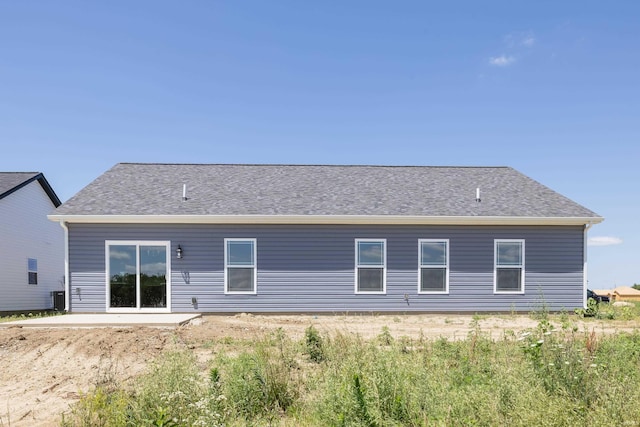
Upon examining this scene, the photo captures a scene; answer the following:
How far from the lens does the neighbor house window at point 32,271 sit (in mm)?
17812

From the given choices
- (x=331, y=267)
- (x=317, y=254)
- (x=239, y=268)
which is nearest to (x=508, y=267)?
(x=331, y=267)

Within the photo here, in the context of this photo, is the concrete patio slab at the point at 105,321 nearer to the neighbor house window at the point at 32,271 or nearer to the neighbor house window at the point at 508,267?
the neighbor house window at the point at 32,271

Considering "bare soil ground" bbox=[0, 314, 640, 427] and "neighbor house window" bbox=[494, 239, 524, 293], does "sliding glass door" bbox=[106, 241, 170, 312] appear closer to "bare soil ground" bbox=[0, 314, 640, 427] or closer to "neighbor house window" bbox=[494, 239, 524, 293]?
"bare soil ground" bbox=[0, 314, 640, 427]

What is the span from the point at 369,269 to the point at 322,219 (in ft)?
7.23

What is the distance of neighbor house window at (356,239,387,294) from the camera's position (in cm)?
1340

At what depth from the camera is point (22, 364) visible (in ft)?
24.0

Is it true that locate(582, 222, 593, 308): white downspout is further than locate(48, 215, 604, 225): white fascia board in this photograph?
Yes

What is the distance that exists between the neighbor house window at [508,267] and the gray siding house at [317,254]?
0.03 metres

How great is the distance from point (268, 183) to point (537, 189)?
10.1m

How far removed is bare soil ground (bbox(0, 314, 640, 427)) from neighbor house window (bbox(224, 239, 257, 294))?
932mm

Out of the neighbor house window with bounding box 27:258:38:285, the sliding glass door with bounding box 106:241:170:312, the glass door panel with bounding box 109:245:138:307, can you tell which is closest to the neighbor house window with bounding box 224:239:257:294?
the sliding glass door with bounding box 106:241:170:312

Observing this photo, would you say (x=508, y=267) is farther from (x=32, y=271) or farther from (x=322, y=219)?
(x=32, y=271)

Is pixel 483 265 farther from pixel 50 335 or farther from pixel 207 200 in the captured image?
pixel 50 335

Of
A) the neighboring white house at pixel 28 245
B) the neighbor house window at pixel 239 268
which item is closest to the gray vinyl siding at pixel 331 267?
the neighbor house window at pixel 239 268
